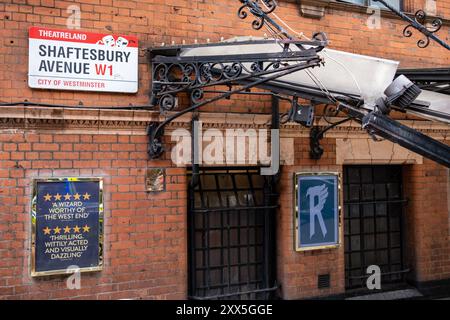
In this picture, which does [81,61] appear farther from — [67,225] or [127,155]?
[67,225]

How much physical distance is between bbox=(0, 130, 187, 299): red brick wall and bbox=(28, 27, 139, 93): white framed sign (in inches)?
22.8

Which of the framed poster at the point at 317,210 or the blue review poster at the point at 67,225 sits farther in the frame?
the framed poster at the point at 317,210

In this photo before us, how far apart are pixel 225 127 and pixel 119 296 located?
243 cm

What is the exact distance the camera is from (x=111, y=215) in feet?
17.6

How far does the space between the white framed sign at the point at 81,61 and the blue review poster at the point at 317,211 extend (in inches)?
106

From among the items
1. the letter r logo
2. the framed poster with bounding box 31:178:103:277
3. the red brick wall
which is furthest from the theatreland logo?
the letter r logo

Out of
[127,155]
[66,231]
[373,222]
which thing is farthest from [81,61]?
[373,222]

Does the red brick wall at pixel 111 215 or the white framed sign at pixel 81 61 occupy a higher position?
the white framed sign at pixel 81 61

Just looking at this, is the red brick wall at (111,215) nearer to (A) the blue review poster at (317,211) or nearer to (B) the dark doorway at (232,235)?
(B) the dark doorway at (232,235)

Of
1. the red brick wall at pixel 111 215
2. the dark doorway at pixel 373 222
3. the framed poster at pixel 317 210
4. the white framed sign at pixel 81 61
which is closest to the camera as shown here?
the red brick wall at pixel 111 215

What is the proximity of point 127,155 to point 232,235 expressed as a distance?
6.02ft

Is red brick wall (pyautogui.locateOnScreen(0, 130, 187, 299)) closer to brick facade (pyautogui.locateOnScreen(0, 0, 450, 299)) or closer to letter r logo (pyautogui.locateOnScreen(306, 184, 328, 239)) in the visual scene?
brick facade (pyautogui.locateOnScreen(0, 0, 450, 299))

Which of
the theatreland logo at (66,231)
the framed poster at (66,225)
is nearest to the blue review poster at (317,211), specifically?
the framed poster at (66,225)

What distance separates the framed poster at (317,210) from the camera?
629cm
